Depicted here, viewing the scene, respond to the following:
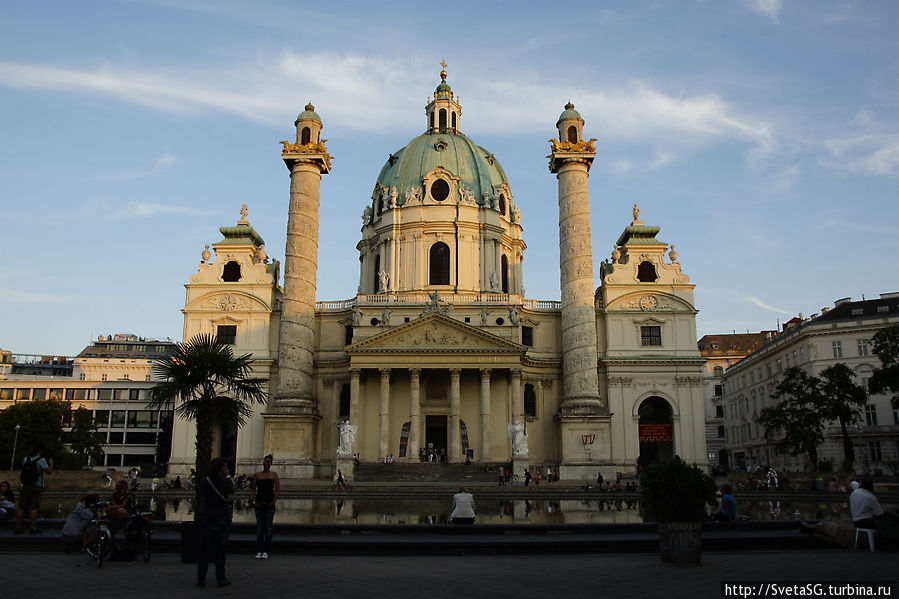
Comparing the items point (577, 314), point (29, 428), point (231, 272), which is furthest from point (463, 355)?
point (29, 428)

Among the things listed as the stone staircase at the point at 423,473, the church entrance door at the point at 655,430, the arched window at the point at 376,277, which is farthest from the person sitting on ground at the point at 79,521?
the arched window at the point at 376,277

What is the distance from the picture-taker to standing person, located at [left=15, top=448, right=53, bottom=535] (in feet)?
48.8

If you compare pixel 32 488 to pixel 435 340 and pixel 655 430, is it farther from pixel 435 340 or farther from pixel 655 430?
pixel 655 430

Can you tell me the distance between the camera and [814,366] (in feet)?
189

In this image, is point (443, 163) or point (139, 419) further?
point (139, 419)

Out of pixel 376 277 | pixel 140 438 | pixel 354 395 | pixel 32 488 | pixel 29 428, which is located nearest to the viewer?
pixel 32 488

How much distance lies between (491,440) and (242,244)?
22.9 metres

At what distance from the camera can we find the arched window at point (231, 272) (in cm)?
5481

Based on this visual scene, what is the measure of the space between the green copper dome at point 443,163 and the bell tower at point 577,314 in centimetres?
1258

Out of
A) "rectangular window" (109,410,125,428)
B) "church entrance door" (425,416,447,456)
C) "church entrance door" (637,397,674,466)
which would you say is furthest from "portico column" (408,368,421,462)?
"rectangular window" (109,410,125,428)

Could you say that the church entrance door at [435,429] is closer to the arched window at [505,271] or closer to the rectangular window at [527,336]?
the rectangular window at [527,336]

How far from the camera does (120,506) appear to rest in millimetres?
13164

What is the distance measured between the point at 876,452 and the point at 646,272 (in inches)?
828

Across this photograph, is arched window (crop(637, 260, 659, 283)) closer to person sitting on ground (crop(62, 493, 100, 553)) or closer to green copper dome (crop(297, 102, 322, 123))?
green copper dome (crop(297, 102, 322, 123))
